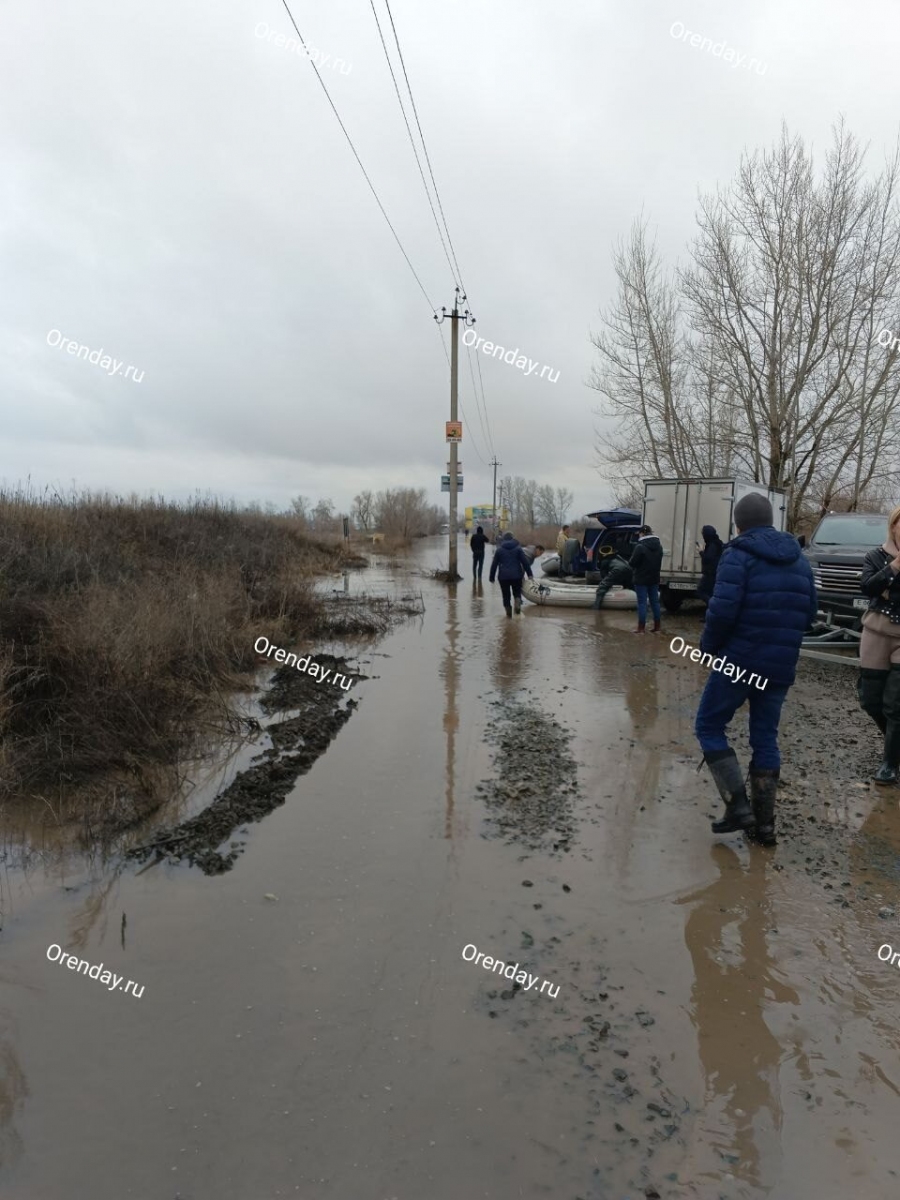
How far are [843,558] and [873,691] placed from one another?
266 inches

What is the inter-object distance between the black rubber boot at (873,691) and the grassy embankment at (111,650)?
525 cm

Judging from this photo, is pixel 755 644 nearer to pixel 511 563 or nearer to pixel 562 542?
pixel 511 563

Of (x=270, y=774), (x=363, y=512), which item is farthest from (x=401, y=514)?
(x=270, y=774)

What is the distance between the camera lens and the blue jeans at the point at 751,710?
4.25 metres

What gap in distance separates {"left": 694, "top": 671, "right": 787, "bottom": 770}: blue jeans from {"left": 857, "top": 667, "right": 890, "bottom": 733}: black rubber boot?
57.6 inches

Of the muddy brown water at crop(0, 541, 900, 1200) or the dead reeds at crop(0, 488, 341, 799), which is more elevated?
the dead reeds at crop(0, 488, 341, 799)

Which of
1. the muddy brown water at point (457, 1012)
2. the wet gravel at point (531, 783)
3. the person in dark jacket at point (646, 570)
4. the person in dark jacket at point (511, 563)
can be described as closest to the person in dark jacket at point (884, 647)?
the muddy brown water at point (457, 1012)

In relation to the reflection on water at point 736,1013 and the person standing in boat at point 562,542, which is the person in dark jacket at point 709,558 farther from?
the reflection on water at point 736,1013

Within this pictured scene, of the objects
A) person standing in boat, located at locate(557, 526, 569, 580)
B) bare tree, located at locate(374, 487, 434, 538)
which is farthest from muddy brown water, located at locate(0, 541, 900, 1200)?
bare tree, located at locate(374, 487, 434, 538)

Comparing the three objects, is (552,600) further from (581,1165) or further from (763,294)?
(581,1165)

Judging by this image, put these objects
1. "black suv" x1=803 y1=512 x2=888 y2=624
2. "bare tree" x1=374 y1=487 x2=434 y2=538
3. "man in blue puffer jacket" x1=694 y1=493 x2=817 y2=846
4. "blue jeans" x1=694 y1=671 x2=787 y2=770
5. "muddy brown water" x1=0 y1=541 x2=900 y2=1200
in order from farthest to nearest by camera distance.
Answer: "bare tree" x1=374 y1=487 x2=434 y2=538 → "black suv" x1=803 y1=512 x2=888 y2=624 → "blue jeans" x1=694 y1=671 x2=787 y2=770 → "man in blue puffer jacket" x1=694 y1=493 x2=817 y2=846 → "muddy brown water" x1=0 y1=541 x2=900 y2=1200

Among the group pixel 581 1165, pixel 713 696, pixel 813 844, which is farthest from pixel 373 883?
pixel 813 844

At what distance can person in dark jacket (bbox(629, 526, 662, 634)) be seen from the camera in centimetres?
1209

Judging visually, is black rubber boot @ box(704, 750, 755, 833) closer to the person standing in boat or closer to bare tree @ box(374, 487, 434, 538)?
the person standing in boat
